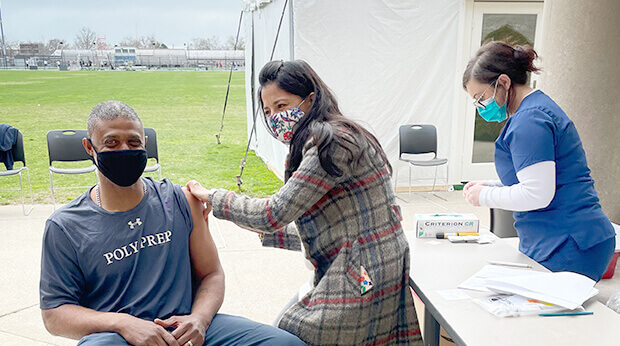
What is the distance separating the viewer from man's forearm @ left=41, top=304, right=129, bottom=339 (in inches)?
56.1

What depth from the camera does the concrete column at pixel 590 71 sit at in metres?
3.29

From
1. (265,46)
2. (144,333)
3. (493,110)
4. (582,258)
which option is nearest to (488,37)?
(265,46)

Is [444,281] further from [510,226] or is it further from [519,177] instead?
[510,226]

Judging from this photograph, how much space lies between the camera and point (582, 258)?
1.60m

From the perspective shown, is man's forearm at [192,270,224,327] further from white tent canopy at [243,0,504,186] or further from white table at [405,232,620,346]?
white tent canopy at [243,0,504,186]

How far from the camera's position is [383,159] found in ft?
4.58

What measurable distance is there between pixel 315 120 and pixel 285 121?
13 centimetres

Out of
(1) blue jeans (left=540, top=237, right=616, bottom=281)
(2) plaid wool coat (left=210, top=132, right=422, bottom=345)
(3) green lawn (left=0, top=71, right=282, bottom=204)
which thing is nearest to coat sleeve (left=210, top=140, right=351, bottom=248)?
(2) plaid wool coat (left=210, top=132, right=422, bottom=345)

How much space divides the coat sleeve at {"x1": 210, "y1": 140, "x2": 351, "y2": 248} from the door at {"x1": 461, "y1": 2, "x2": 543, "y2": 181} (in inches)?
182

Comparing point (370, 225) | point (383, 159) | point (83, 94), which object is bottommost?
point (83, 94)

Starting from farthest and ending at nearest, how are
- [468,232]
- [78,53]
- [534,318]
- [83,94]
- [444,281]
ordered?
[78,53] → [83,94] → [468,232] → [444,281] → [534,318]

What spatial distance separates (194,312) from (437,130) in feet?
14.7

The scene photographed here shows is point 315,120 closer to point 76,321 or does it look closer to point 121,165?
point 121,165

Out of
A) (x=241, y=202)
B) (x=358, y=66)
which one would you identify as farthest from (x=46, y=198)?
(x=241, y=202)
